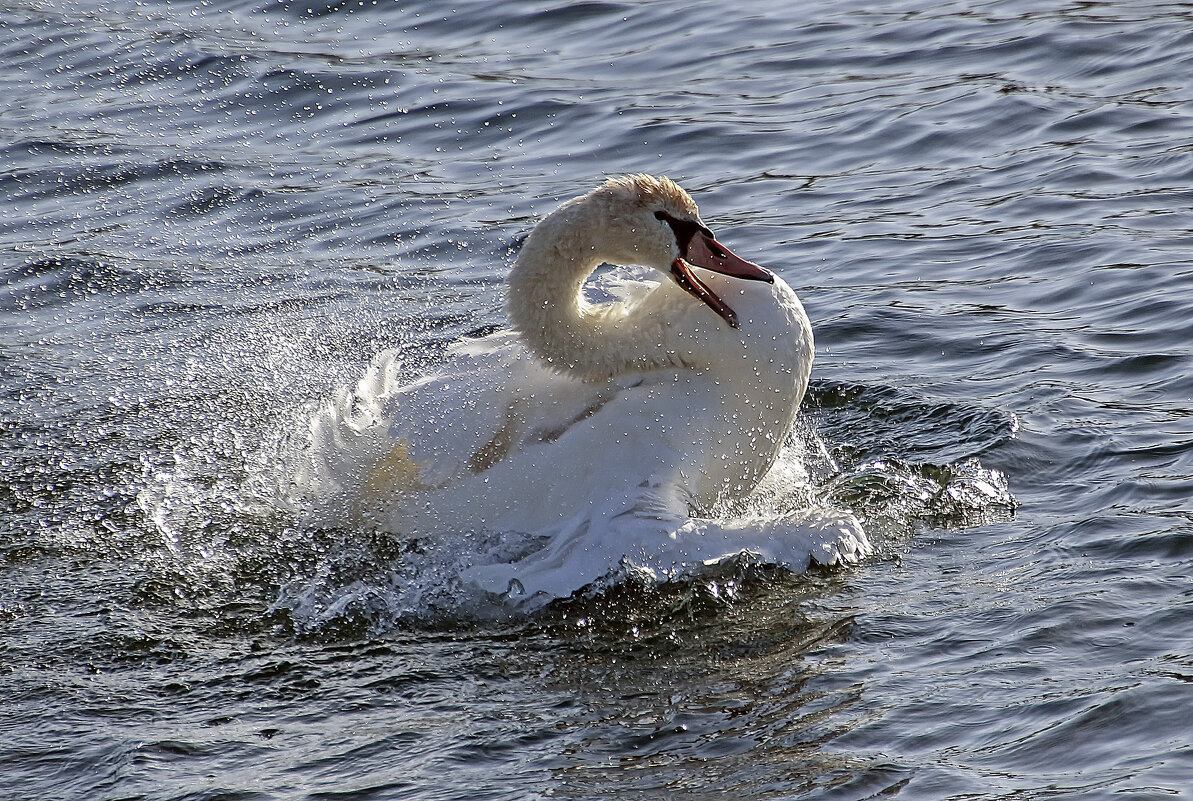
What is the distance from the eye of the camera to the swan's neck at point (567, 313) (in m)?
5.61

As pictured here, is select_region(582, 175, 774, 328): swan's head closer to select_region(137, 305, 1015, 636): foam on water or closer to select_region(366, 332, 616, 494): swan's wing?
select_region(366, 332, 616, 494): swan's wing

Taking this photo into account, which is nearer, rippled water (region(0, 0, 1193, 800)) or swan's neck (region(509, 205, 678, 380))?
rippled water (region(0, 0, 1193, 800))

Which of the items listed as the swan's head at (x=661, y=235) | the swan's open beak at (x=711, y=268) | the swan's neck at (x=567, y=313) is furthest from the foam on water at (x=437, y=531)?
the swan's head at (x=661, y=235)

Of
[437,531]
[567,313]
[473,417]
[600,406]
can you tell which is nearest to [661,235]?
[567,313]

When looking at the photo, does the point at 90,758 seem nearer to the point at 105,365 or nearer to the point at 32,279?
the point at 105,365

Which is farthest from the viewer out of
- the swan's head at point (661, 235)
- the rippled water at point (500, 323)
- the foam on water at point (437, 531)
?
the swan's head at point (661, 235)

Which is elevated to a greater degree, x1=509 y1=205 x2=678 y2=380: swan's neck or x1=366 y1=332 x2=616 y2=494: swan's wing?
x1=509 y1=205 x2=678 y2=380: swan's neck

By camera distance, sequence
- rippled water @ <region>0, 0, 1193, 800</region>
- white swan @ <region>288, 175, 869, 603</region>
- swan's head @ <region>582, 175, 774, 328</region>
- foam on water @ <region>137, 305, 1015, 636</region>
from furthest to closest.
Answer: swan's head @ <region>582, 175, 774, 328</region>
white swan @ <region>288, 175, 869, 603</region>
foam on water @ <region>137, 305, 1015, 636</region>
rippled water @ <region>0, 0, 1193, 800</region>

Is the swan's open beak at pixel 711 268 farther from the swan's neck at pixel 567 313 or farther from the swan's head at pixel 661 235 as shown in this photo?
the swan's neck at pixel 567 313

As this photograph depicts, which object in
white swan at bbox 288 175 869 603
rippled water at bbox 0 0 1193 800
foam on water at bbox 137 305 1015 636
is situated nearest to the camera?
rippled water at bbox 0 0 1193 800

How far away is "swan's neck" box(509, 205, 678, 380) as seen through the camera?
5.61m

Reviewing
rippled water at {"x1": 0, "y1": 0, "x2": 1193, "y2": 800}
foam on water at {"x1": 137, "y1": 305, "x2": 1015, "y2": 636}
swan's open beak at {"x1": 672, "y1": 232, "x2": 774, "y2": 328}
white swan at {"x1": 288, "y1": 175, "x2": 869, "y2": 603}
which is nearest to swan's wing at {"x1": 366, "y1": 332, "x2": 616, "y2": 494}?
white swan at {"x1": 288, "y1": 175, "x2": 869, "y2": 603}

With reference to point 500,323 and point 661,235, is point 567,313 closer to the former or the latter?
point 661,235

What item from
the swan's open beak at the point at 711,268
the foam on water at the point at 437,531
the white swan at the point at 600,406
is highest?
the swan's open beak at the point at 711,268
